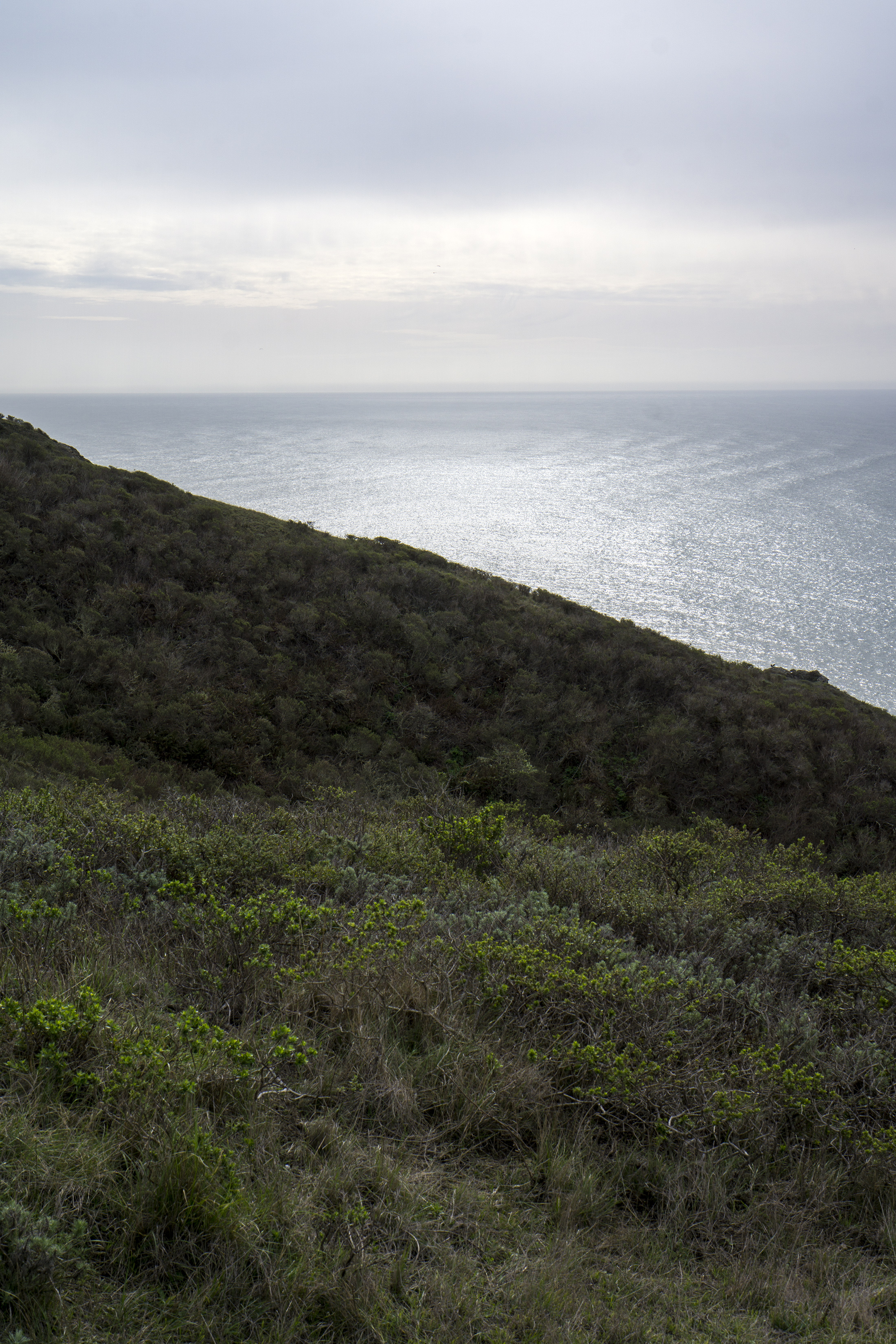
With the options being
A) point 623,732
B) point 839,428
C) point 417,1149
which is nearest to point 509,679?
point 623,732

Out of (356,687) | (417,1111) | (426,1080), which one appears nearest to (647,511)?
(356,687)

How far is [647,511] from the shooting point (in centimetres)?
7944

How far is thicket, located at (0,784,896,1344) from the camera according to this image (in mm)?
2531

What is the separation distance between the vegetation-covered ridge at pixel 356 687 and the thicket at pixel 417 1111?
7375 millimetres

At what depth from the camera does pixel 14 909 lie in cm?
448

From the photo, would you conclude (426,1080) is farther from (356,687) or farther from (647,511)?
(647,511)

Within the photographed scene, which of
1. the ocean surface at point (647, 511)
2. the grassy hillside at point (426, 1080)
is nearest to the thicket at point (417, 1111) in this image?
the grassy hillside at point (426, 1080)

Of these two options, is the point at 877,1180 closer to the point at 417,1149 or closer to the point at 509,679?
the point at 417,1149

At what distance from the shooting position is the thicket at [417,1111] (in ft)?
8.30

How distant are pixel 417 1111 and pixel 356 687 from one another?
14.6 m

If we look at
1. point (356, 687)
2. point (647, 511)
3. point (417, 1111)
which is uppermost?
point (647, 511)

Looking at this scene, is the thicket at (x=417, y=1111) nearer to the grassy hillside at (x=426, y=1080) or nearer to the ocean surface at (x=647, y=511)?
the grassy hillside at (x=426, y=1080)

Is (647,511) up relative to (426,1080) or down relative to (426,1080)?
up

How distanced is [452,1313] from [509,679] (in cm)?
1758
